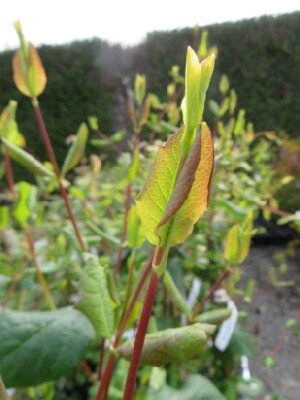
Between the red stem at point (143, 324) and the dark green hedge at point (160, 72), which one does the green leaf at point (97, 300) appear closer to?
the red stem at point (143, 324)

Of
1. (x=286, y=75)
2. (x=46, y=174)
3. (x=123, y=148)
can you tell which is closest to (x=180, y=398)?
(x=46, y=174)

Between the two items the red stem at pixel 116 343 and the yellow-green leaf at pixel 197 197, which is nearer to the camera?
the yellow-green leaf at pixel 197 197

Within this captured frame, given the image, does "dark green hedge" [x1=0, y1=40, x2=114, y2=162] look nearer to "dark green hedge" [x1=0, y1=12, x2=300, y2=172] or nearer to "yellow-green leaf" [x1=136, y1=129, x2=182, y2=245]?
"dark green hedge" [x1=0, y1=12, x2=300, y2=172]

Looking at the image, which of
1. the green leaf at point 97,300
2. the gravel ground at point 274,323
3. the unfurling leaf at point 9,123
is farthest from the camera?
the gravel ground at point 274,323

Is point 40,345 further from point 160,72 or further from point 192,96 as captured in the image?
point 160,72

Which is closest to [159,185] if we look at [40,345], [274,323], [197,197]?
[197,197]

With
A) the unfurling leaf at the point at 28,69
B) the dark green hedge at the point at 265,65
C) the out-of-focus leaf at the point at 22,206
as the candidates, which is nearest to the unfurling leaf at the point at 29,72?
the unfurling leaf at the point at 28,69

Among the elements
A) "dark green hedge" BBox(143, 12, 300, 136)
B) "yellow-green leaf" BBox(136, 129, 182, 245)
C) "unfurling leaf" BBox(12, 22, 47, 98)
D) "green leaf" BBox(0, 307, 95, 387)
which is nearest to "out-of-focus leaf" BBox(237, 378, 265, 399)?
"green leaf" BBox(0, 307, 95, 387)
